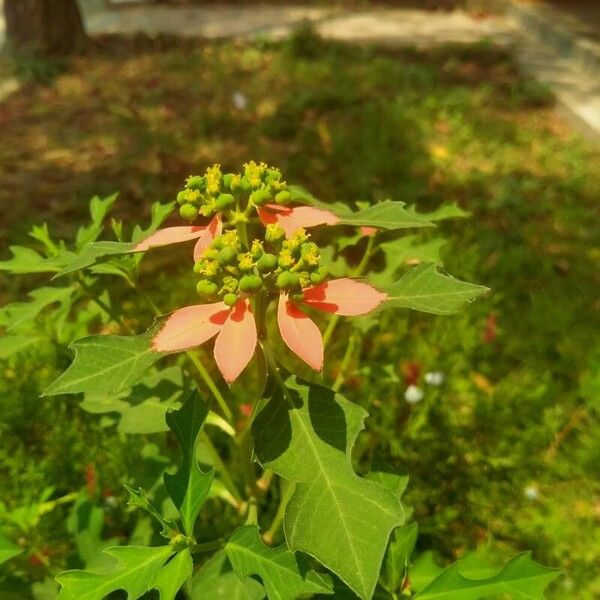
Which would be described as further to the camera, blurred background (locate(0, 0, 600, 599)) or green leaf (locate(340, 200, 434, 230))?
blurred background (locate(0, 0, 600, 599))

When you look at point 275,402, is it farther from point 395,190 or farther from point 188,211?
point 395,190

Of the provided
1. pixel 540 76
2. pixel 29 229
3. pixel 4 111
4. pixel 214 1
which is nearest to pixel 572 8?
pixel 540 76

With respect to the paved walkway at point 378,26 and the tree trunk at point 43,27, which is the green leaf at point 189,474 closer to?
the paved walkway at point 378,26

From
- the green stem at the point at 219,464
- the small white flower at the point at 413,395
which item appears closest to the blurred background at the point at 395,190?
the small white flower at the point at 413,395

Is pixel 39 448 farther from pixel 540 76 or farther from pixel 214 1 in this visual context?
pixel 214 1

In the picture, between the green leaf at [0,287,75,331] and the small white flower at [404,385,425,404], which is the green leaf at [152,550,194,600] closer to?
the green leaf at [0,287,75,331]

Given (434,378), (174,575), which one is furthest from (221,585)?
(434,378)

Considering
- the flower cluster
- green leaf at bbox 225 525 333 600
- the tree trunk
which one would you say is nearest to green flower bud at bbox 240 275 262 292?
the flower cluster
